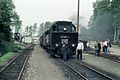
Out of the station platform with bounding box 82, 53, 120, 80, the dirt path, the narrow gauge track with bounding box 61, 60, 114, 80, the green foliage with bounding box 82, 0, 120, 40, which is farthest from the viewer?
the green foliage with bounding box 82, 0, 120, 40

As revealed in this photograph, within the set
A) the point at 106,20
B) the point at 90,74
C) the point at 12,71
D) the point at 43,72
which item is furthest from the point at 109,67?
the point at 106,20

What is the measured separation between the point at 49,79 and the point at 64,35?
16.6 meters

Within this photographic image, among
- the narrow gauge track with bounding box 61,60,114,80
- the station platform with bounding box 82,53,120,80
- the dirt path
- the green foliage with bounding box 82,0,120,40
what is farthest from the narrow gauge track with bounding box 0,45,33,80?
the green foliage with bounding box 82,0,120,40

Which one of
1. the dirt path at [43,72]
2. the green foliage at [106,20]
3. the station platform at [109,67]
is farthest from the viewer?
the green foliage at [106,20]

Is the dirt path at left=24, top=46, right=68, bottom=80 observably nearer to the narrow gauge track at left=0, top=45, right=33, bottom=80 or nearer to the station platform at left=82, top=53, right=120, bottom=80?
the narrow gauge track at left=0, top=45, right=33, bottom=80

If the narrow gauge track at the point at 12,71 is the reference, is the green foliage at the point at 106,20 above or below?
above

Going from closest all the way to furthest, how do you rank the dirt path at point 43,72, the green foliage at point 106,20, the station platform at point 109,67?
the dirt path at point 43,72
the station platform at point 109,67
the green foliage at point 106,20

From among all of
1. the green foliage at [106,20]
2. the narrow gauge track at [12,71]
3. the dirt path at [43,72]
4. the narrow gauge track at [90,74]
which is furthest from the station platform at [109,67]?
the green foliage at [106,20]

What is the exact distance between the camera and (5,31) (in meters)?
59.5

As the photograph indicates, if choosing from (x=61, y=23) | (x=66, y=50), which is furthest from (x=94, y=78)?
(x=61, y=23)

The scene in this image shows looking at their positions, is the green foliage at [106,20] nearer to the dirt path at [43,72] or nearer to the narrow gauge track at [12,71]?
the narrow gauge track at [12,71]

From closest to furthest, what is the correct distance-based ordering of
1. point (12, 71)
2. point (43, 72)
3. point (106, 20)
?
point (43, 72), point (12, 71), point (106, 20)

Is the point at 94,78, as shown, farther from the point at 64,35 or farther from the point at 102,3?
the point at 102,3

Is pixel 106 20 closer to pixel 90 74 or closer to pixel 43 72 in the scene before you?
pixel 43 72
